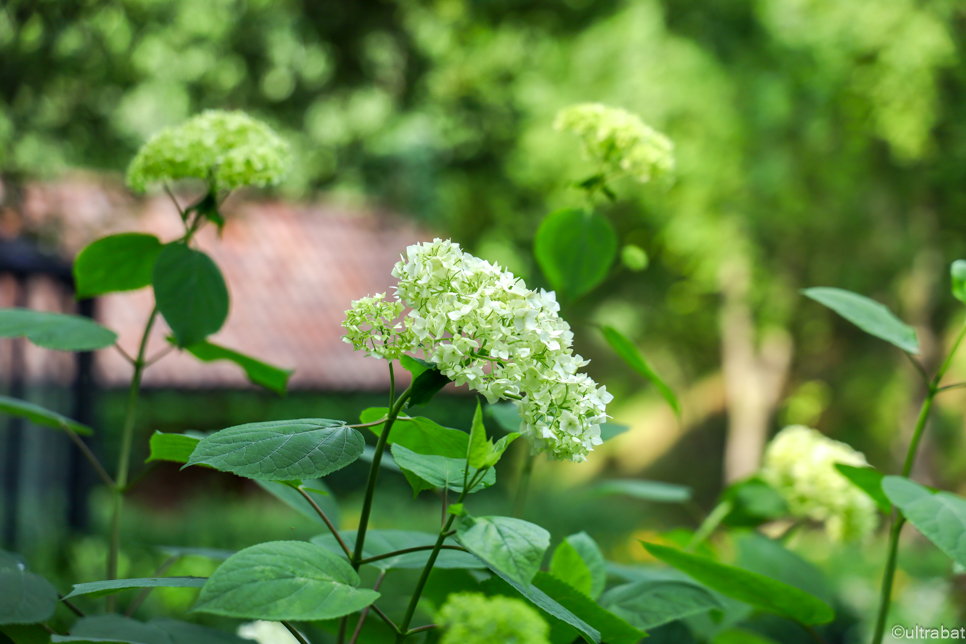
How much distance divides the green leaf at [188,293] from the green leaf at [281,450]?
0.38 metres

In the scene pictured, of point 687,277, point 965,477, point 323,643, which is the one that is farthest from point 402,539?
point 965,477

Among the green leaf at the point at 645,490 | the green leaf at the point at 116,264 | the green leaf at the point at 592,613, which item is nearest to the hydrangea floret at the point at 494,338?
the green leaf at the point at 592,613

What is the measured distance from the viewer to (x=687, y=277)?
13562 millimetres

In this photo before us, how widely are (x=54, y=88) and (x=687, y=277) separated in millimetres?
11685

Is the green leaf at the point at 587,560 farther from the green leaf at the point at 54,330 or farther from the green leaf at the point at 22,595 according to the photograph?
the green leaf at the point at 54,330

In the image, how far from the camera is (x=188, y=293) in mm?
900

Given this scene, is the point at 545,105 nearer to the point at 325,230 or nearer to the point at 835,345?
the point at 325,230

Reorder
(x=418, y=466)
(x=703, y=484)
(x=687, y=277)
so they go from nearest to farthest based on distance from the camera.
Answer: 1. (x=418, y=466)
2. (x=687, y=277)
3. (x=703, y=484)

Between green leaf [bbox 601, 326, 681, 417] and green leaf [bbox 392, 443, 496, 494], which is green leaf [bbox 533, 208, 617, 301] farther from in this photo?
green leaf [bbox 392, 443, 496, 494]

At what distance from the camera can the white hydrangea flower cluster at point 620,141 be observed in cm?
109

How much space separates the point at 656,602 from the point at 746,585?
10 centimetres

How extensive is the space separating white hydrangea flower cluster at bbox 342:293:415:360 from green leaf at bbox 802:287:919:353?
509 mm

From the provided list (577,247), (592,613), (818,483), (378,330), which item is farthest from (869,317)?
(818,483)

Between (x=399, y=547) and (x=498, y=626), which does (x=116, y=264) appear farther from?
(x=498, y=626)
